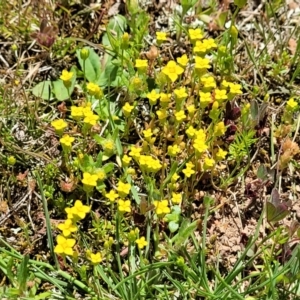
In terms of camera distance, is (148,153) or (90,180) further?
(148,153)

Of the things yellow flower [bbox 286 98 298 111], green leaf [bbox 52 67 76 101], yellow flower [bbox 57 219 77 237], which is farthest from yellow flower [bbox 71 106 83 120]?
yellow flower [bbox 286 98 298 111]

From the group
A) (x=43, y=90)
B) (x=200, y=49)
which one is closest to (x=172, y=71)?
(x=200, y=49)

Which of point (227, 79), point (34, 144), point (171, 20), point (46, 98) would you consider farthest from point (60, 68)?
point (227, 79)

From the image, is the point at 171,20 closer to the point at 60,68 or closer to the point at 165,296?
the point at 60,68

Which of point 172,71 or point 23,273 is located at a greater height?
point 172,71

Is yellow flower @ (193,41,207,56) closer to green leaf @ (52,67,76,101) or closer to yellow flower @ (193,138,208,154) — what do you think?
yellow flower @ (193,138,208,154)

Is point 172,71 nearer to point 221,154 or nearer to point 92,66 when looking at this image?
point 221,154

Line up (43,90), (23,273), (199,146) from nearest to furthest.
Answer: (23,273), (199,146), (43,90)
